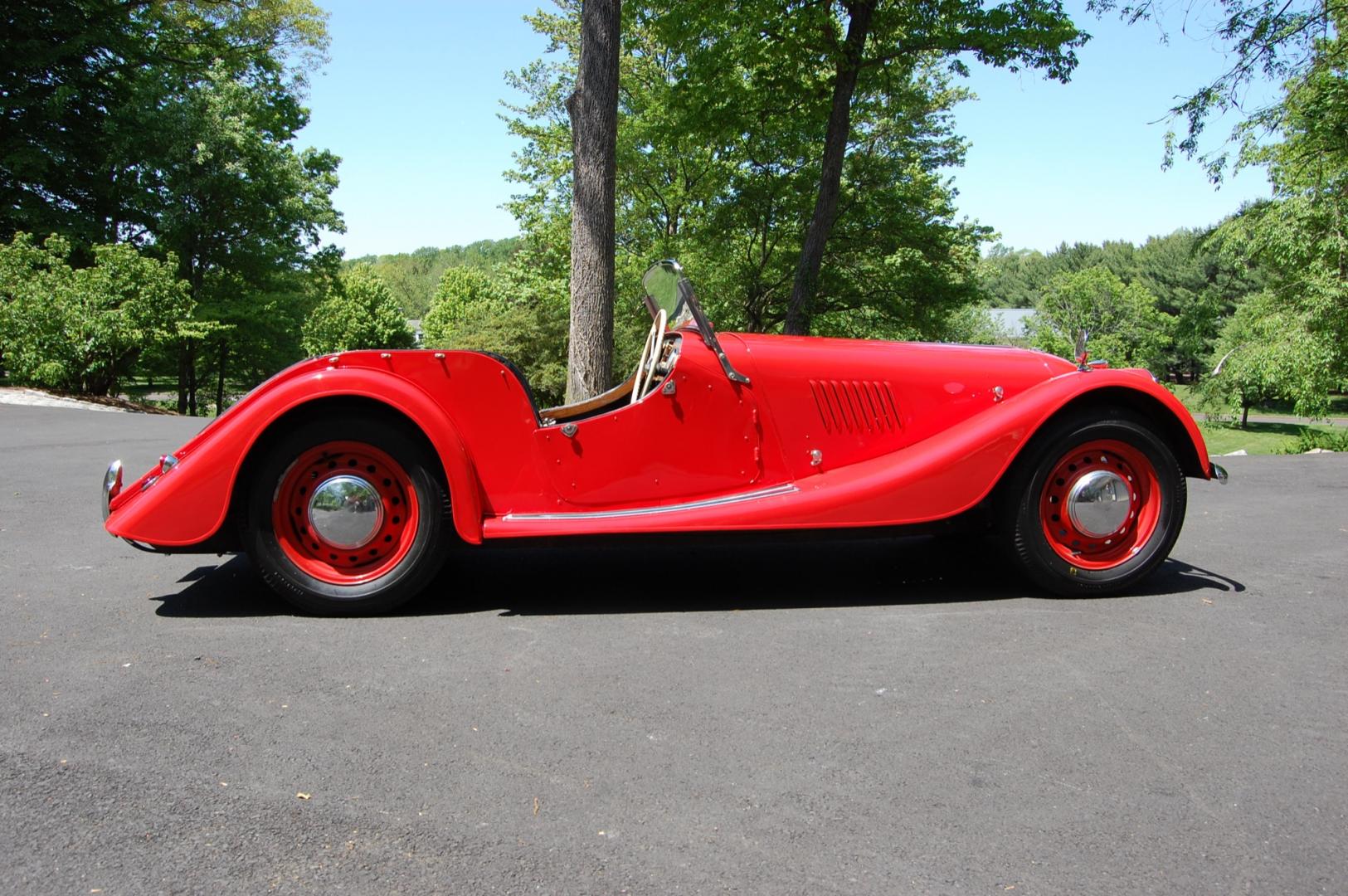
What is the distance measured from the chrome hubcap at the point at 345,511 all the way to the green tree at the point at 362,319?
5195 cm

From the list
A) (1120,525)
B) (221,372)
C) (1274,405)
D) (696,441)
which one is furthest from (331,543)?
(1274,405)

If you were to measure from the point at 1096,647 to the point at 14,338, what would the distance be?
62.7 feet

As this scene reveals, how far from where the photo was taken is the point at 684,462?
4.22 meters

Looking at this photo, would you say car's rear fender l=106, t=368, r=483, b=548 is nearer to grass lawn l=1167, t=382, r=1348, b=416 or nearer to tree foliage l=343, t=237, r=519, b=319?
grass lawn l=1167, t=382, r=1348, b=416

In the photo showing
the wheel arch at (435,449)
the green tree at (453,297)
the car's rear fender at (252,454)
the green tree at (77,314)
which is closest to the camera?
the car's rear fender at (252,454)

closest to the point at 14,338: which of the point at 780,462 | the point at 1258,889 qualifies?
the point at 780,462

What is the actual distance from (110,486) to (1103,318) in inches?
2237

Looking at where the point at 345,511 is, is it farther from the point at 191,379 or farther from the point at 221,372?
the point at 221,372

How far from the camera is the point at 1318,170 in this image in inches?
717

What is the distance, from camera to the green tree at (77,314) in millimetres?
16469

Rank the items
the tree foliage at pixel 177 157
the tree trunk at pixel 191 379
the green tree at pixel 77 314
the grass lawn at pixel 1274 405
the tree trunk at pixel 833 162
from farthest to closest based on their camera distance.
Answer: the grass lawn at pixel 1274 405
the tree trunk at pixel 191 379
the tree foliage at pixel 177 157
the green tree at pixel 77 314
the tree trunk at pixel 833 162

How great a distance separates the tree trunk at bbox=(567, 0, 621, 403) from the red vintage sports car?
3.42 m

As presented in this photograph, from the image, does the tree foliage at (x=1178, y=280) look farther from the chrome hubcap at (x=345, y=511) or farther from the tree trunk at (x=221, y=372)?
the chrome hubcap at (x=345, y=511)

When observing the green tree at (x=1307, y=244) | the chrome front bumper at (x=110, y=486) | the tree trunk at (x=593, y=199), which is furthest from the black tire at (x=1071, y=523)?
the green tree at (x=1307, y=244)
